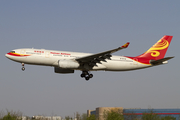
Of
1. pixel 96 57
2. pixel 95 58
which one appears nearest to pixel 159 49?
pixel 95 58

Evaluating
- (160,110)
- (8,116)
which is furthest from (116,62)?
(160,110)

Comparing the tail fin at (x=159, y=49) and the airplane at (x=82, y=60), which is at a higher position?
the tail fin at (x=159, y=49)

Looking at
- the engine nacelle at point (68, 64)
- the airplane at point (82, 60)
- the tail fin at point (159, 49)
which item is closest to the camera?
the engine nacelle at point (68, 64)

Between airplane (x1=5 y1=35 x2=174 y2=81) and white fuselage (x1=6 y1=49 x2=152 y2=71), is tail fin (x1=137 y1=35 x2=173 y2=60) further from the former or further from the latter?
white fuselage (x1=6 y1=49 x2=152 y2=71)

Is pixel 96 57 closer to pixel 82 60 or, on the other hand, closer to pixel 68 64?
pixel 82 60

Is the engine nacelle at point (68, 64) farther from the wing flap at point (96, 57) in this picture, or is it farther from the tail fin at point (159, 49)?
the tail fin at point (159, 49)

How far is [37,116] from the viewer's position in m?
53.2

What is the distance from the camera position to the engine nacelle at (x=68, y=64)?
38.1 metres

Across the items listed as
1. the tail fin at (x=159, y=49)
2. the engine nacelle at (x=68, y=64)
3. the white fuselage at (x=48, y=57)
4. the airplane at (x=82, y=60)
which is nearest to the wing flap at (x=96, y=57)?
the airplane at (x=82, y=60)

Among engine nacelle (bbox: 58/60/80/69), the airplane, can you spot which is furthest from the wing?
engine nacelle (bbox: 58/60/80/69)

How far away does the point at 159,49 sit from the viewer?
1880 inches

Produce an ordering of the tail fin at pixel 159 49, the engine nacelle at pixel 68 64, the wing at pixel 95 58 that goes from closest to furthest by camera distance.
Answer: the wing at pixel 95 58
the engine nacelle at pixel 68 64
the tail fin at pixel 159 49

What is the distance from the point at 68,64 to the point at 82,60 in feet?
7.20

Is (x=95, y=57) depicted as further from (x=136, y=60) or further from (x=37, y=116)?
(x=37, y=116)
